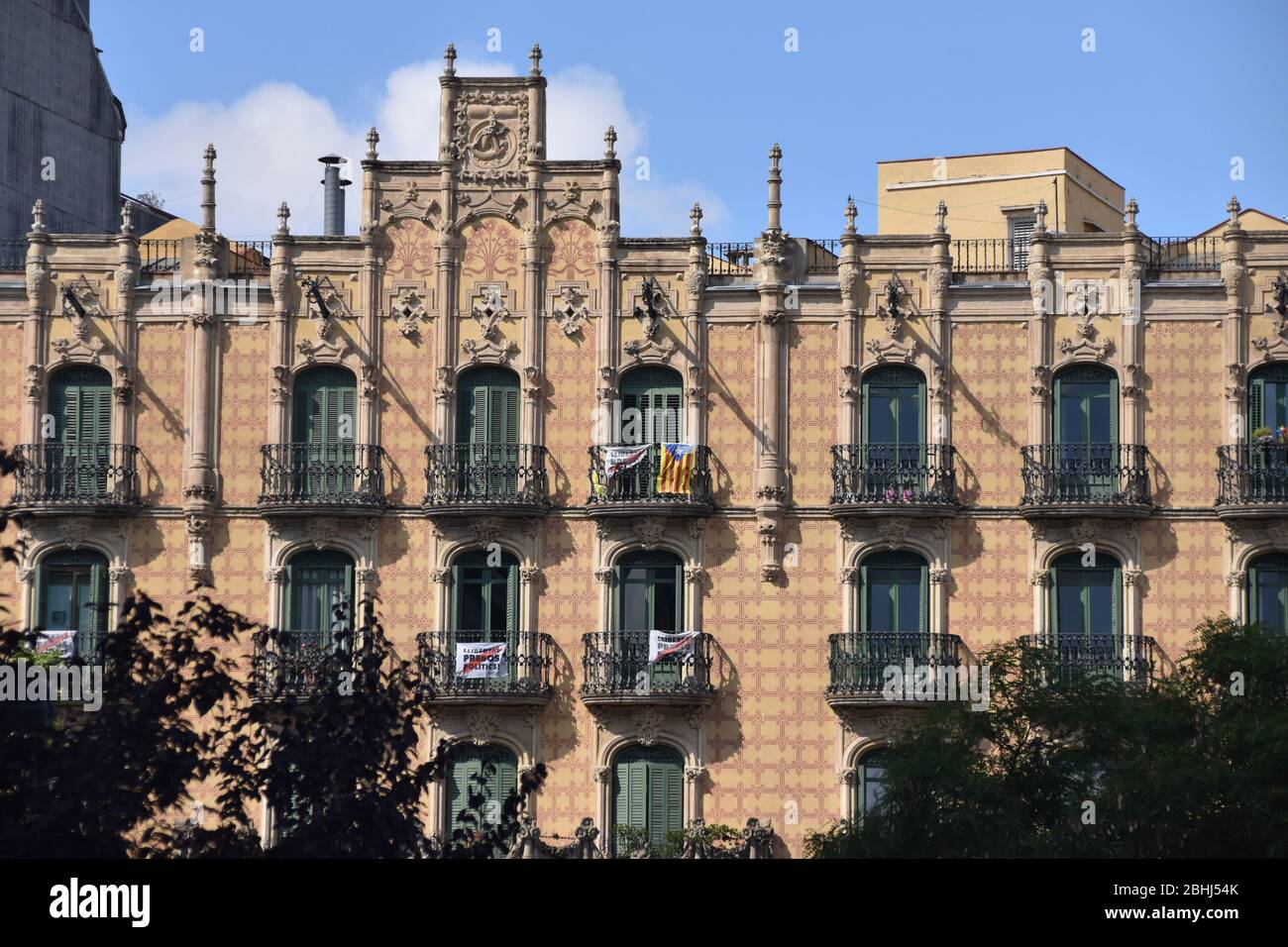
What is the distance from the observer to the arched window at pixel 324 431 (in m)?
52.6

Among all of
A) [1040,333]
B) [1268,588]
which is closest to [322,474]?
[1040,333]

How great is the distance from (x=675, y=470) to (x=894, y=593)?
16.4 feet

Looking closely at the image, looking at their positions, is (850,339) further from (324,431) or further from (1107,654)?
(324,431)

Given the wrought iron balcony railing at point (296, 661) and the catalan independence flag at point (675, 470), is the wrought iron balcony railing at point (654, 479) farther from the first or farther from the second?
the wrought iron balcony railing at point (296, 661)

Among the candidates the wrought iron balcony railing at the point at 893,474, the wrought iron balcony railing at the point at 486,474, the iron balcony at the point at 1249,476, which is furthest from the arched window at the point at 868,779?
the iron balcony at the point at 1249,476

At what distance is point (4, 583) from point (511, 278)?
1184cm

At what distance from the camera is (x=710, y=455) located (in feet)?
172

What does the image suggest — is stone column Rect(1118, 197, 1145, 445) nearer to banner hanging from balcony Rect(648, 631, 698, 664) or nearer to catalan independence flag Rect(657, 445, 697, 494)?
catalan independence flag Rect(657, 445, 697, 494)

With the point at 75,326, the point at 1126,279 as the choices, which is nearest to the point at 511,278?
the point at 75,326

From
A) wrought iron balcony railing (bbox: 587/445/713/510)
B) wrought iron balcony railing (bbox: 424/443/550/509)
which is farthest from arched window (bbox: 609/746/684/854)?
wrought iron balcony railing (bbox: 424/443/550/509)

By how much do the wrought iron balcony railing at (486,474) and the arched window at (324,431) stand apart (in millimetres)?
1707

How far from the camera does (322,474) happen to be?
173ft
